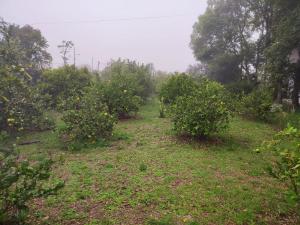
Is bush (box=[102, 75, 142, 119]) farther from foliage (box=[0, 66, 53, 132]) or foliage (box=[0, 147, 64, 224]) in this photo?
foliage (box=[0, 147, 64, 224])

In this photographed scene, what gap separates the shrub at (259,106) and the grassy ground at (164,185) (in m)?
2.82

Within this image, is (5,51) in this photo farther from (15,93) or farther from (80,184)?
(80,184)

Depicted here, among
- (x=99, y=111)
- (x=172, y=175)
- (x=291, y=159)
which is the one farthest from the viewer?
(x=99, y=111)

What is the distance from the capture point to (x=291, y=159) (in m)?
2.88

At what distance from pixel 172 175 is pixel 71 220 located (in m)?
2.01

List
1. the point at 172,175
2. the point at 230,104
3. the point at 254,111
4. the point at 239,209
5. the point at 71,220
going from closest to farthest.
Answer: the point at 71,220, the point at 239,209, the point at 172,175, the point at 230,104, the point at 254,111

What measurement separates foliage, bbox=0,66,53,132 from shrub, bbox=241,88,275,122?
659cm

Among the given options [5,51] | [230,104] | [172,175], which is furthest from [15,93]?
[230,104]

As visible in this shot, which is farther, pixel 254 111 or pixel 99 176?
pixel 254 111

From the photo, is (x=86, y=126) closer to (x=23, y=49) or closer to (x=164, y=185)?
(x=164, y=185)

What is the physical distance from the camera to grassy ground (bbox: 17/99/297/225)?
3852 millimetres

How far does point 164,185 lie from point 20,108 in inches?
204

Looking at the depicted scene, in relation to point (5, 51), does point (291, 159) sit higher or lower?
lower

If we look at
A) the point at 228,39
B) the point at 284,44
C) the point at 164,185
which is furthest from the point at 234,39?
the point at 164,185
